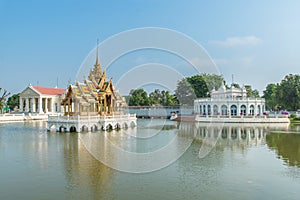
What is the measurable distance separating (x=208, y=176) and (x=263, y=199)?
253 cm

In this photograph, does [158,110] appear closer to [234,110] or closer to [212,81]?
[212,81]

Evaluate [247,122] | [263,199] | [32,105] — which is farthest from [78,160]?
[32,105]

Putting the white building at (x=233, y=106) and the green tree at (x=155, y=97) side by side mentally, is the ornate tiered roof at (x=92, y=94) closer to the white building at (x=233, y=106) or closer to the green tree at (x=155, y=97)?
the white building at (x=233, y=106)

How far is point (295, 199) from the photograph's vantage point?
25.6 ft

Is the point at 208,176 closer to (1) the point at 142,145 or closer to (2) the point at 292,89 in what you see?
(1) the point at 142,145

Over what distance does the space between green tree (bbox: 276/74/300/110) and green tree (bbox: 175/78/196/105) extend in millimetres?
16782

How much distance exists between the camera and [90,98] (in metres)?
25.7

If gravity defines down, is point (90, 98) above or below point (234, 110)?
above

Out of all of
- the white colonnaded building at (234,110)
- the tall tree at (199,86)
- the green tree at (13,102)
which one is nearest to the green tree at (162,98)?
the tall tree at (199,86)

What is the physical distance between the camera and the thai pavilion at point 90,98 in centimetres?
2438

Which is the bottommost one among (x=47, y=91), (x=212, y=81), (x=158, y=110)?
(x=158, y=110)

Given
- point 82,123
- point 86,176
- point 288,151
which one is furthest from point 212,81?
point 86,176

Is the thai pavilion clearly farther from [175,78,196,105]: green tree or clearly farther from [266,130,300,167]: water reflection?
[175,78,196,105]: green tree

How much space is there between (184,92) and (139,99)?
957 cm
